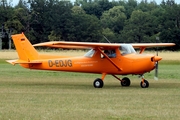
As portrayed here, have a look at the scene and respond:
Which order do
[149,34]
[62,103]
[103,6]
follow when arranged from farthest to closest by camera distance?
[103,6] → [149,34] → [62,103]

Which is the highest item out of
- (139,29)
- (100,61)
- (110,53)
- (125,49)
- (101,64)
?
(125,49)

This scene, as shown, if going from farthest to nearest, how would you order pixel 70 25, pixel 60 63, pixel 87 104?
1. pixel 70 25
2. pixel 60 63
3. pixel 87 104

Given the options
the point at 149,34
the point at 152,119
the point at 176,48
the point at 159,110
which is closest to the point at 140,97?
the point at 159,110

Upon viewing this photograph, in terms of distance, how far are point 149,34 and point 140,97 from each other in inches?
3047

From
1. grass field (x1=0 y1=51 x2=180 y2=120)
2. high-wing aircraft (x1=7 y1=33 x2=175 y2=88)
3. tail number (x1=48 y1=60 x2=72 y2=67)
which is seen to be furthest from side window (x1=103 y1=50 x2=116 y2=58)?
grass field (x1=0 y1=51 x2=180 y2=120)

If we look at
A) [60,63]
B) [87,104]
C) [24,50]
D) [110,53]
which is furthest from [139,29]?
[87,104]

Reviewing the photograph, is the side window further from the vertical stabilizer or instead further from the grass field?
the vertical stabilizer

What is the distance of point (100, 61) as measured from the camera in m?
22.5

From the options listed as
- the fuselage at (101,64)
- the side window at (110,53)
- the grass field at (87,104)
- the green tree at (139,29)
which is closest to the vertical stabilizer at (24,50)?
the fuselage at (101,64)

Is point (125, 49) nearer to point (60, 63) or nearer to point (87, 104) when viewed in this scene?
point (60, 63)

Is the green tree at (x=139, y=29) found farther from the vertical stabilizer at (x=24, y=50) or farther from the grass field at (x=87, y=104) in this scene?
the grass field at (x=87, y=104)

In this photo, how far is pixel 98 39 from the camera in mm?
88312

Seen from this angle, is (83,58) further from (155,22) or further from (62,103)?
(155,22)

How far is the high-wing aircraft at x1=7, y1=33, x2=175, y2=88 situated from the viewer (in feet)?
70.8
